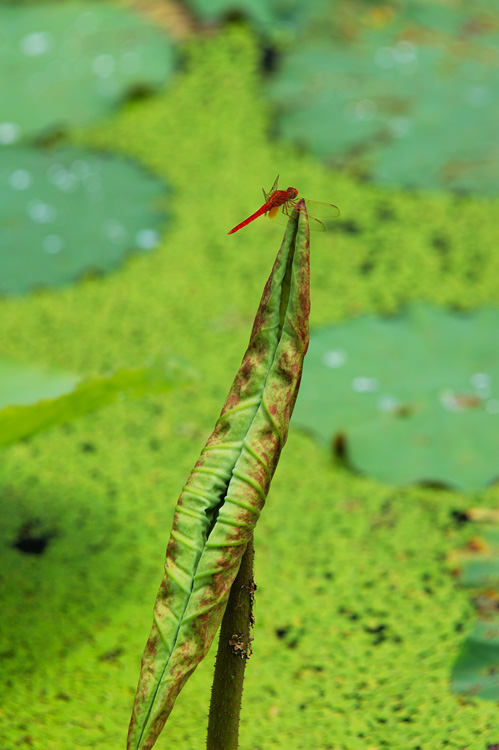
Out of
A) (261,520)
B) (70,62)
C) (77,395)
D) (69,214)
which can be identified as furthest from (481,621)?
(70,62)

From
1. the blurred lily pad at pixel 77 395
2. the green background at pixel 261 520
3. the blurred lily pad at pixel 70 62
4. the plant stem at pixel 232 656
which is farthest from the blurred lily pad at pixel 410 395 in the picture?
the blurred lily pad at pixel 70 62


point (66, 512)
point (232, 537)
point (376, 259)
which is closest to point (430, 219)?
point (376, 259)

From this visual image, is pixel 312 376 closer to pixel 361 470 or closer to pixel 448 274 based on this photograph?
pixel 361 470

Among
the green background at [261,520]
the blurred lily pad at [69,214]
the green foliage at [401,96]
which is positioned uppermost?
the green foliage at [401,96]

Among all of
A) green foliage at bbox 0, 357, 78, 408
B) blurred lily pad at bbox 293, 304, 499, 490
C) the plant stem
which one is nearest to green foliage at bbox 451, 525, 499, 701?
blurred lily pad at bbox 293, 304, 499, 490

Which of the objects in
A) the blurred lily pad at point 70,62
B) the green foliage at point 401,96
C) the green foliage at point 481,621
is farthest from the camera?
the blurred lily pad at point 70,62

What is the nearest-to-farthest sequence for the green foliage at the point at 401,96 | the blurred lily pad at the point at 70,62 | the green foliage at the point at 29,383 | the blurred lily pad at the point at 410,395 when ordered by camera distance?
the green foliage at the point at 29,383
the blurred lily pad at the point at 410,395
the green foliage at the point at 401,96
the blurred lily pad at the point at 70,62

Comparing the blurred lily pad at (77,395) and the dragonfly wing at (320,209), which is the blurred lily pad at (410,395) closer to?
the blurred lily pad at (77,395)

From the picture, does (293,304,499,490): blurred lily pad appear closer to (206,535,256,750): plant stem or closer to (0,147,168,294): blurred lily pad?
(0,147,168,294): blurred lily pad
